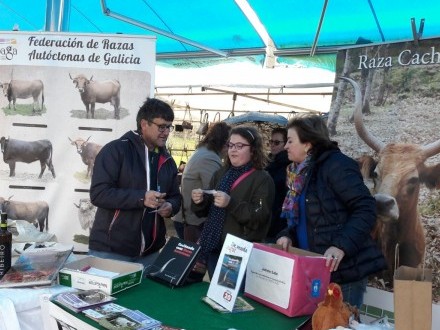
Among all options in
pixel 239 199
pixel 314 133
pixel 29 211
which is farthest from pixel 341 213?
pixel 29 211

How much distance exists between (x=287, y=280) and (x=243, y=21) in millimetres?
2862

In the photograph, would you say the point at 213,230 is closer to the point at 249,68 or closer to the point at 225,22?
the point at 225,22

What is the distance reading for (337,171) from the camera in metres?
1.92

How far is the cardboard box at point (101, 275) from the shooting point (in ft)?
5.43

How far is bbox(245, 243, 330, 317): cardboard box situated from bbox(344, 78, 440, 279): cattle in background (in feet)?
3.33

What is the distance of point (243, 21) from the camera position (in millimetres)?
3986

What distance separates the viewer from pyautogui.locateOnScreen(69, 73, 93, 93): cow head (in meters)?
3.11

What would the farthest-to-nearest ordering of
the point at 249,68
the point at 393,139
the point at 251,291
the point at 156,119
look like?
the point at 249,68, the point at 393,139, the point at 156,119, the point at 251,291

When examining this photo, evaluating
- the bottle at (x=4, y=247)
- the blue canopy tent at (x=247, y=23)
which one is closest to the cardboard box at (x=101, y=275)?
the bottle at (x=4, y=247)

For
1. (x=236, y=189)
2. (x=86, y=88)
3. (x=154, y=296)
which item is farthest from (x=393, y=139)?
(x=86, y=88)

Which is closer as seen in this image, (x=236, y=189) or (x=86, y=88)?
(x=236, y=189)

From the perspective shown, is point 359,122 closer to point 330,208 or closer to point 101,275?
point 330,208

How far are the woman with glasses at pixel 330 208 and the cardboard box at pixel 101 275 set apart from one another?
1.93ft

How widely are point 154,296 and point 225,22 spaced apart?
296 cm
